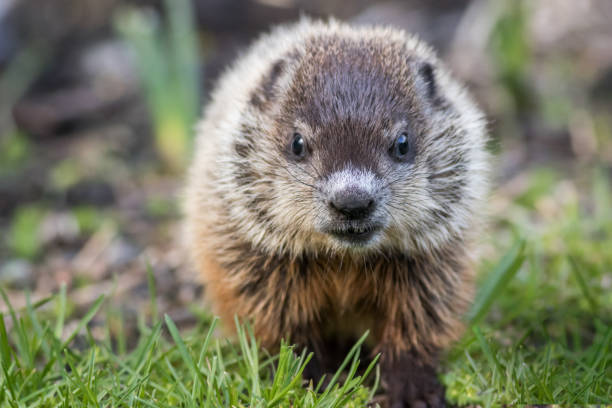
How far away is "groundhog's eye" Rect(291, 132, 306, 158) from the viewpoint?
366cm

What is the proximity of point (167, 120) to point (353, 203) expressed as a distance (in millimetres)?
5121

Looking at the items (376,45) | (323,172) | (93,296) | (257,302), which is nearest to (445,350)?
(257,302)

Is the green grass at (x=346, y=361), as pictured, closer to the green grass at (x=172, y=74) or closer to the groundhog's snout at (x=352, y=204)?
the groundhog's snout at (x=352, y=204)

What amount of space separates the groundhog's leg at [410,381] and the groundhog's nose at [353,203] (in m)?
1.19

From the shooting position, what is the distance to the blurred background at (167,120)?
6.18m

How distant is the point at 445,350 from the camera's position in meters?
4.18

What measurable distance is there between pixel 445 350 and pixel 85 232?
430cm

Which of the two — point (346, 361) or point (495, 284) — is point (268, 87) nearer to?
point (346, 361)

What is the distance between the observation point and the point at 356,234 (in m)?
3.44

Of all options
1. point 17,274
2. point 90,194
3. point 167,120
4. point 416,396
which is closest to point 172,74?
point 167,120

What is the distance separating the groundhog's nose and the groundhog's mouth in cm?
10

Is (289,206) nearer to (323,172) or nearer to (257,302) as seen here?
(323,172)

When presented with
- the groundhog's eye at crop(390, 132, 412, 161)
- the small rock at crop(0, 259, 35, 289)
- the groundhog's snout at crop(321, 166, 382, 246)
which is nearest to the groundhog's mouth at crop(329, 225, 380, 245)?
the groundhog's snout at crop(321, 166, 382, 246)

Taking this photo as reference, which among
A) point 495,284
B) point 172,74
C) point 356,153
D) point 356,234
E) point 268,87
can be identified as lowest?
point 495,284
